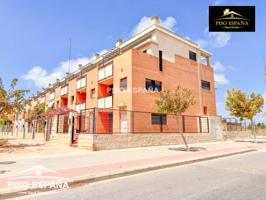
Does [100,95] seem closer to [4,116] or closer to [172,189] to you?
[4,116]

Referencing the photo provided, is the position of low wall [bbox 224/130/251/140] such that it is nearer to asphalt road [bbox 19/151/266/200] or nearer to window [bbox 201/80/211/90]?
window [bbox 201/80/211/90]

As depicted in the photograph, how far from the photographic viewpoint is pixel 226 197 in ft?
16.6

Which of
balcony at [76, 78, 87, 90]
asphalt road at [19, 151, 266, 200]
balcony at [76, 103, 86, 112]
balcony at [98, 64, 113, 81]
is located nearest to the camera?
asphalt road at [19, 151, 266, 200]

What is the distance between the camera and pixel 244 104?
74.7 feet

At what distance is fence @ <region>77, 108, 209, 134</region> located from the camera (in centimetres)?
1686

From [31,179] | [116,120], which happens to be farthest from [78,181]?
[116,120]

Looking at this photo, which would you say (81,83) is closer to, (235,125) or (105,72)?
(105,72)

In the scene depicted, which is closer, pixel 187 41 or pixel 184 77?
pixel 184 77

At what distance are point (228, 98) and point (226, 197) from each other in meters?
20.8

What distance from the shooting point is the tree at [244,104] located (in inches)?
891

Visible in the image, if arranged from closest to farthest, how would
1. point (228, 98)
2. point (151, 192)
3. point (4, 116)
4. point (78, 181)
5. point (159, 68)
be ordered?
point (151, 192) → point (78, 181) → point (4, 116) → point (159, 68) → point (228, 98)

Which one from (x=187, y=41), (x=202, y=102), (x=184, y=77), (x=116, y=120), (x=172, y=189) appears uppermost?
(x=187, y=41)

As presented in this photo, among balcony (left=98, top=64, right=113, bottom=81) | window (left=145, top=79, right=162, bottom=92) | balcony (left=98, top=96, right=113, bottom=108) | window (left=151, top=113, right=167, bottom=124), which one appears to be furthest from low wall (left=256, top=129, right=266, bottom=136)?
balcony (left=98, top=64, right=113, bottom=81)

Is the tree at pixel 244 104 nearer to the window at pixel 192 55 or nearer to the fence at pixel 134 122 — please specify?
the fence at pixel 134 122
